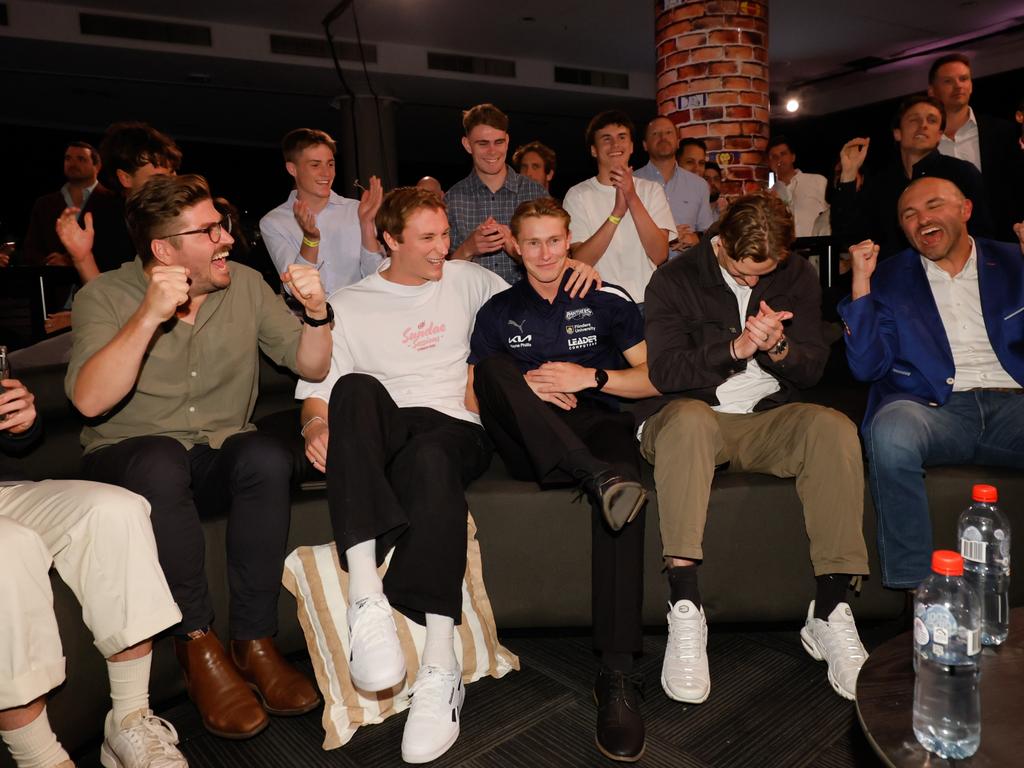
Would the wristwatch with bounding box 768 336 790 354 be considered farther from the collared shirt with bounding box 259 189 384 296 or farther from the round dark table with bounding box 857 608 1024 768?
the collared shirt with bounding box 259 189 384 296

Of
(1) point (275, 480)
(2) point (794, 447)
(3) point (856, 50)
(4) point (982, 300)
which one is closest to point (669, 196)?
(4) point (982, 300)

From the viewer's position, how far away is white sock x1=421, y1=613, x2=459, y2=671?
1868mm

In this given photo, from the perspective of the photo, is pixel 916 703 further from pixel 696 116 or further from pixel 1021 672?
pixel 696 116

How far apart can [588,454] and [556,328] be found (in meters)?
0.53

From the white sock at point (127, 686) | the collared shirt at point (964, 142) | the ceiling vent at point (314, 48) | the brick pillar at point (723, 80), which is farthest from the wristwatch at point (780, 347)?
the ceiling vent at point (314, 48)

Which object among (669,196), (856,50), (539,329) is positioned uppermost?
(856,50)

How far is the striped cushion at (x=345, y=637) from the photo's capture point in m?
1.92

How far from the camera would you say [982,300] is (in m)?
2.40

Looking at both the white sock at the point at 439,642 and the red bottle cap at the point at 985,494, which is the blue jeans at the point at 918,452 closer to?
the red bottle cap at the point at 985,494

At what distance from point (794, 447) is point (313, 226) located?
2.00 meters

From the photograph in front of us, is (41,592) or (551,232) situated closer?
(41,592)

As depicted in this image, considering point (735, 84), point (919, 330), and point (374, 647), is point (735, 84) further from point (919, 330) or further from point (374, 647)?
point (374, 647)

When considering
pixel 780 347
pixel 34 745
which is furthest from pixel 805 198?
pixel 34 745

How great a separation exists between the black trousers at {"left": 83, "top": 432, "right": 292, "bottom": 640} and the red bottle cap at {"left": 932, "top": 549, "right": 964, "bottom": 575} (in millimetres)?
1498
